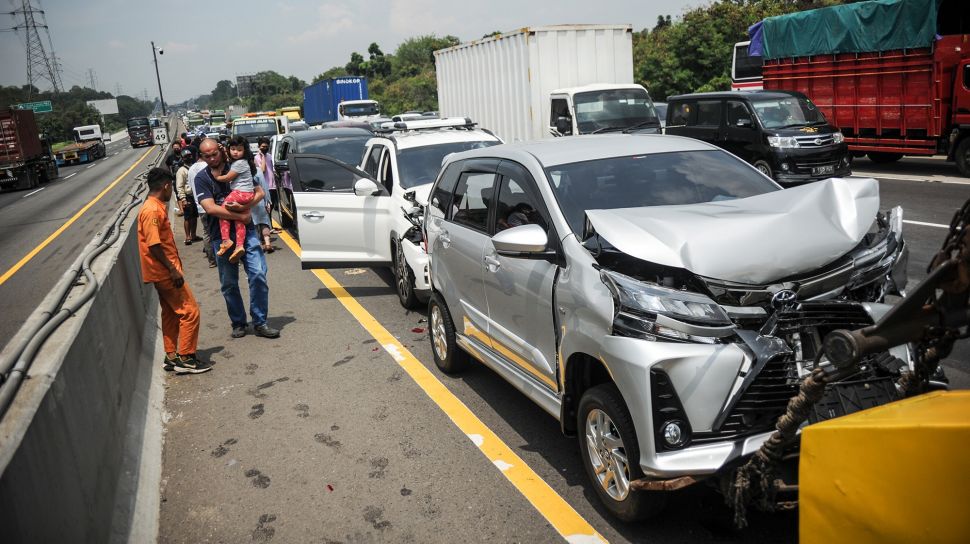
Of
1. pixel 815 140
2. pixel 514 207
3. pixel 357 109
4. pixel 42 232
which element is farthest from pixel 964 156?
pixel 357 109

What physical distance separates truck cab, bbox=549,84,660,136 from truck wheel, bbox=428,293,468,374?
1036cm

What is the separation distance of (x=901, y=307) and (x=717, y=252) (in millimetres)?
973

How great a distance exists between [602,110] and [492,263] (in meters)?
12.2

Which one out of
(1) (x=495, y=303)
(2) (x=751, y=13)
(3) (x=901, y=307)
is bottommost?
(1) (x=495, y=303)

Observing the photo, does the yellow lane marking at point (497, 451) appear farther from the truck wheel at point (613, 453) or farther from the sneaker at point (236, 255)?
the sneaker at point (236, 255)

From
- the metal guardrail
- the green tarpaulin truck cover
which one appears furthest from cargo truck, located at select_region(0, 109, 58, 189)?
the metal guardrail

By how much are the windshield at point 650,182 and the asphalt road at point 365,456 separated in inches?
60.3

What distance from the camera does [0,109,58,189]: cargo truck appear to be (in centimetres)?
3312

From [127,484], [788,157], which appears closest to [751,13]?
[788,157]

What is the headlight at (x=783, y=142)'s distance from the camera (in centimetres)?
1433

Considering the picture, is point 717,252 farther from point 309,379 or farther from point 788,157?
point 788,157

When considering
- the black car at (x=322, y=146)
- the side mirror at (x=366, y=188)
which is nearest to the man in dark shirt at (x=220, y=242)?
the side mirror at (x=366, y=188)

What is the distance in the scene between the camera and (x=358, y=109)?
3997 cm

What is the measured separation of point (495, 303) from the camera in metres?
5.07
